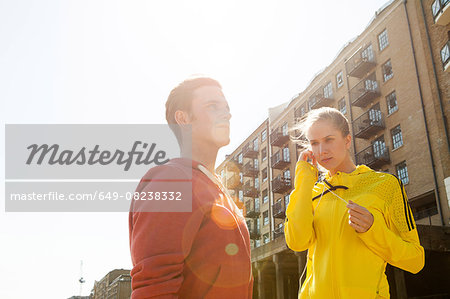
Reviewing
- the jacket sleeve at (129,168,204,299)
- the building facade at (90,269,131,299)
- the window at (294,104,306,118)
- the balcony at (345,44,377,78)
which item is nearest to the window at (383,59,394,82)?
the balcony at (345,44,377,78)

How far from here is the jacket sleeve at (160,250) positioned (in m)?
1.19

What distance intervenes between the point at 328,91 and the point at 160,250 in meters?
32.1

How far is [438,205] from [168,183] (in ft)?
70.0

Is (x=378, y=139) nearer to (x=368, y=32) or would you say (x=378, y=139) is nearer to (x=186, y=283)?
(x=368, y=32)

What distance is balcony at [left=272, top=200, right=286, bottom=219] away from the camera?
37.0 meters

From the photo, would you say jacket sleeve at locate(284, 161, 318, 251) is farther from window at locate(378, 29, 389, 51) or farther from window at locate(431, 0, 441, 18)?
window at locate(378, 29, 389, 51)

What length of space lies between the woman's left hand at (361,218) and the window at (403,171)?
21.9 meters

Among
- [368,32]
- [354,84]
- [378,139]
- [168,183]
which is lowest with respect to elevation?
[168,183]

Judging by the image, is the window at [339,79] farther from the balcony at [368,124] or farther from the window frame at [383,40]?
the balcony at [368,124]

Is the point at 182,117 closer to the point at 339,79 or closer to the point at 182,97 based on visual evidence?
the point at 182,97

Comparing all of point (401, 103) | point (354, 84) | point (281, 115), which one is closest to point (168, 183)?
point (401, 103)

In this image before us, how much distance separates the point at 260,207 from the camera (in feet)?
Result: 145

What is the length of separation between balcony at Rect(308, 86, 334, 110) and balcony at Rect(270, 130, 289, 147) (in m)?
4.64

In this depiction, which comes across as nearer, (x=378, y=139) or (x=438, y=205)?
(x=438, y=205)
